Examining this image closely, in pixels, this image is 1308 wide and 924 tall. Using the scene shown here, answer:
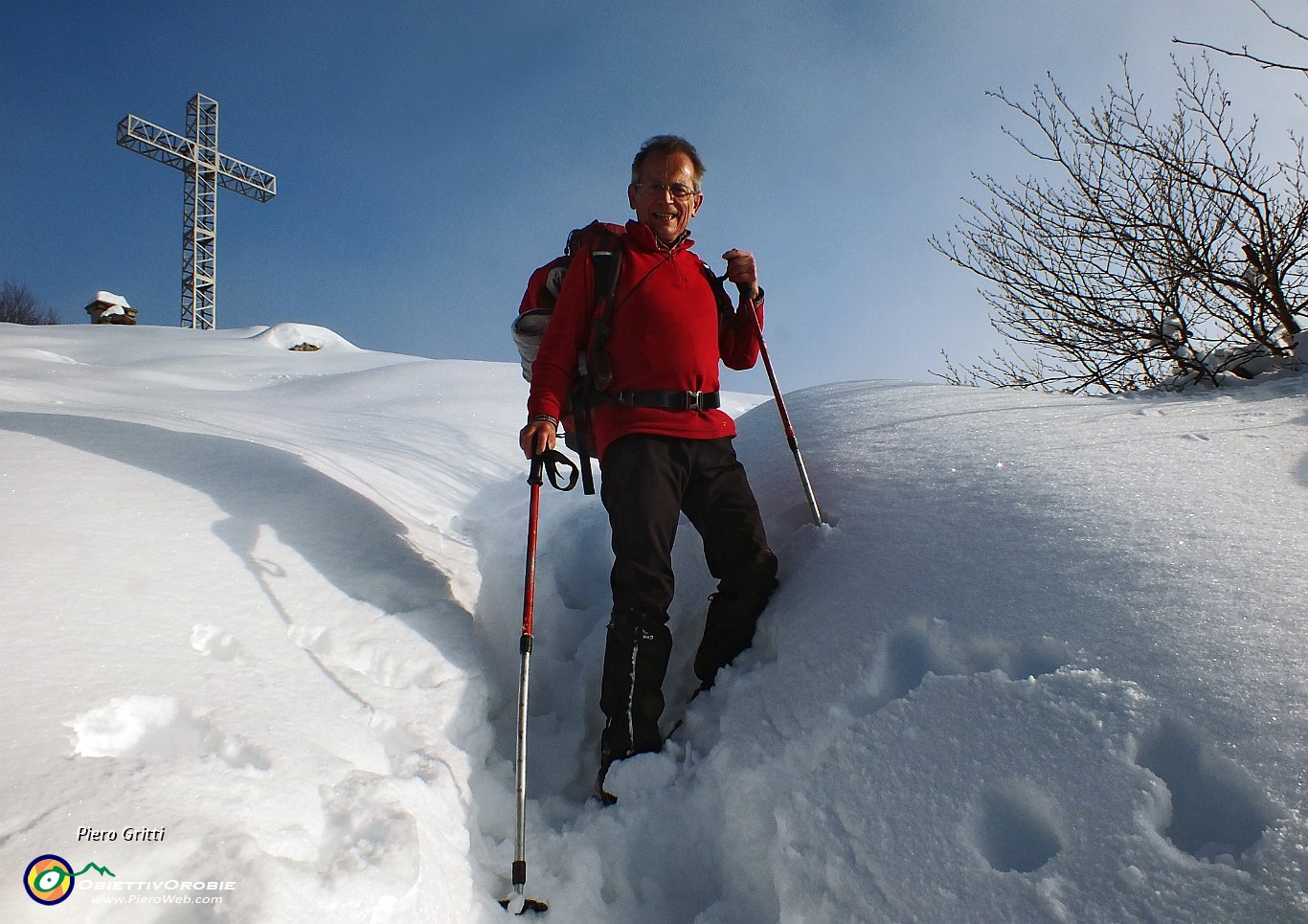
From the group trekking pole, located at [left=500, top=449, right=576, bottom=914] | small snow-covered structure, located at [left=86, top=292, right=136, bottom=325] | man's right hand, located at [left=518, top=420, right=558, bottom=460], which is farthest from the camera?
small snow-covered structure, located at [left=86, top=292, right=136, bottom=325]

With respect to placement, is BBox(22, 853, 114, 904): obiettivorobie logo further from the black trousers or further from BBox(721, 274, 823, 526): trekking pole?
BBox(721, 274, 823, 526): trekking pole

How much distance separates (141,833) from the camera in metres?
1.27

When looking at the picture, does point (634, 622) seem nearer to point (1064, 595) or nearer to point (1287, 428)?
point (1064, 595)

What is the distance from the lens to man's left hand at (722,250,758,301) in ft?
8.64

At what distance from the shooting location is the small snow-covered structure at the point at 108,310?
1917 cm

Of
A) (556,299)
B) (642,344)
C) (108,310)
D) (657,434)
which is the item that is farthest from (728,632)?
(108,310)

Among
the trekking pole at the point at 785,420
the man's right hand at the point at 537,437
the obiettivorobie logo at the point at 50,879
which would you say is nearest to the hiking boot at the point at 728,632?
the trekking pole at the point at 785,420

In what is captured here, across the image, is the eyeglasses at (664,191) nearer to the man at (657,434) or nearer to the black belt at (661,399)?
the man at (657,434)

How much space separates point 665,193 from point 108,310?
22811 millimetres

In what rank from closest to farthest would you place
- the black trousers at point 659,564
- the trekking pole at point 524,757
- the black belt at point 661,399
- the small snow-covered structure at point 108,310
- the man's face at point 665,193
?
the trekking pole at point 524,757
the black trousers at point 659,564
the black belt at point 661,399
the man's face at point 665,193
the small snow-covered structure at point 108,310

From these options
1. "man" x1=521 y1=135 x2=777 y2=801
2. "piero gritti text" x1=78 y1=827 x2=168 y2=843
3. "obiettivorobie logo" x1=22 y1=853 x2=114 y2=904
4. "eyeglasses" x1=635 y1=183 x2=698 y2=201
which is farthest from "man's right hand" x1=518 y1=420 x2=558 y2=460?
"obiettivorobie logo" x1=22 y1=853 x2=114 y2=904

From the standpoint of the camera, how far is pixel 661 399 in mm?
2254

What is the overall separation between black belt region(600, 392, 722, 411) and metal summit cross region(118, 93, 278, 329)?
80.3ft

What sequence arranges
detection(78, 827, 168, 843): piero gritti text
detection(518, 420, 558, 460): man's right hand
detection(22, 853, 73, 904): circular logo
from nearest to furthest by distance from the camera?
1. detection(22, 853, 73, 904): circular logo
2. detection(78, 827, 168, 843): piero gritti text
3. detection(518, 420, 558, 460): man's right hand
